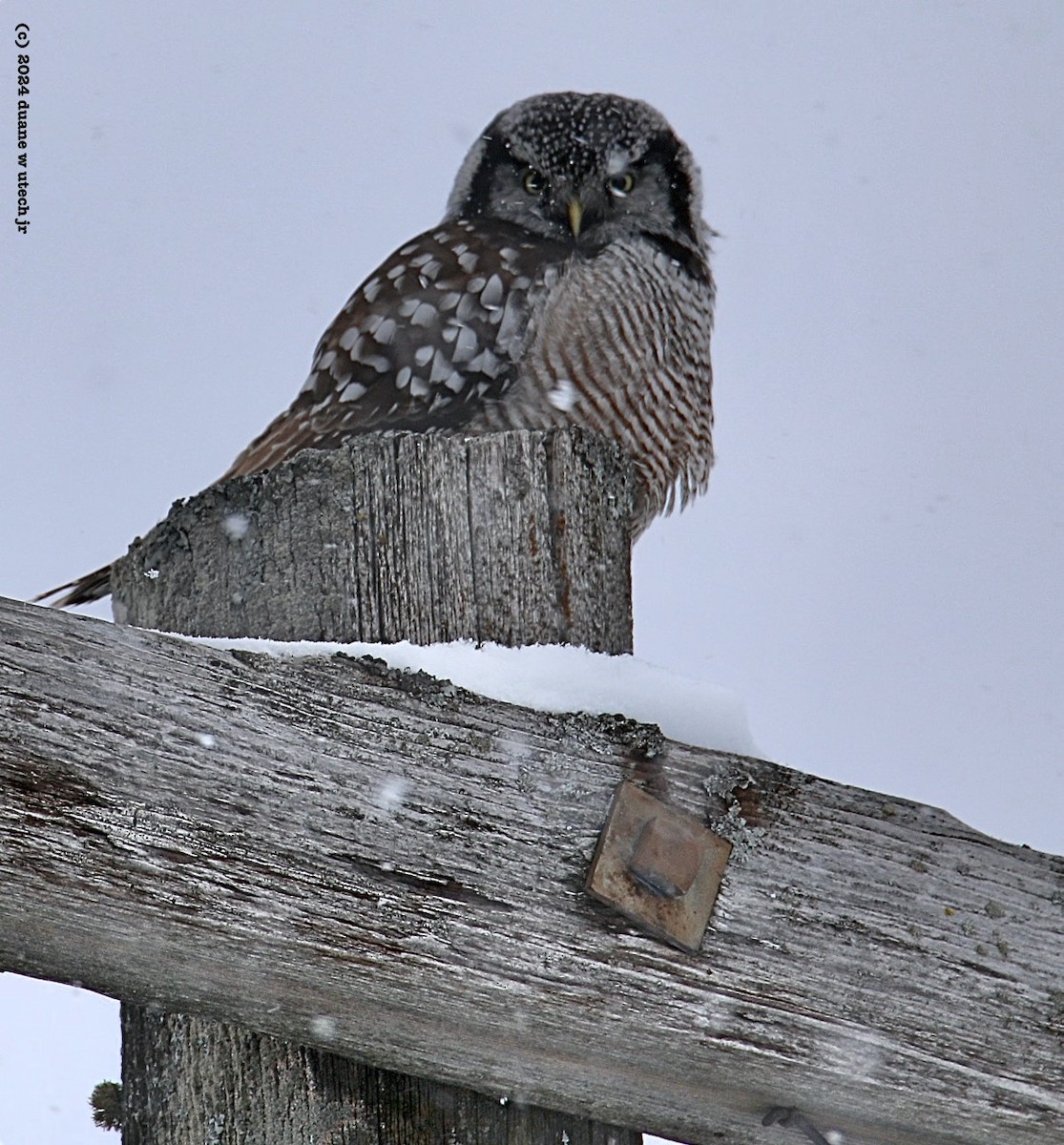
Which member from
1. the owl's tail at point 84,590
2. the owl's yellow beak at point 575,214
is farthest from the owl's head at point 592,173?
the owl's tail at point 84,590

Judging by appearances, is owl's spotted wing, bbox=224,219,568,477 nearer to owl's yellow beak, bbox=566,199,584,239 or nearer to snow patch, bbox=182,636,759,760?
owl's yellow beak, bbox=566,199,584,239

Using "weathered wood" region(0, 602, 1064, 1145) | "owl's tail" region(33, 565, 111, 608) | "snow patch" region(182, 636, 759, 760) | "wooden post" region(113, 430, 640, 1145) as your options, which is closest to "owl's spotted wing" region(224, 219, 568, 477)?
"owl's tail" region(33, 565, 111, 608)

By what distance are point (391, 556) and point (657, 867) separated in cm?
48

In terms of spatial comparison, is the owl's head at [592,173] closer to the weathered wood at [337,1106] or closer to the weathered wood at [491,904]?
the weathered wood at [491,904]

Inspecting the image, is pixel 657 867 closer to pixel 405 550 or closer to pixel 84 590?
pixel 405 550

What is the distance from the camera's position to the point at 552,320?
324 cm

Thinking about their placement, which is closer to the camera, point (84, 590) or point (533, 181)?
point (84, 590)

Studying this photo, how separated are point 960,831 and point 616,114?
2973 millimetres

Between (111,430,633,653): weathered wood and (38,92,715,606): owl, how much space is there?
1.37 metres

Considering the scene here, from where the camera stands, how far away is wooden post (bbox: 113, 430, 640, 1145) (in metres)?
1.46

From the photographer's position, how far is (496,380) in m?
3.15

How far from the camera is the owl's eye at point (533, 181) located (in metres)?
3.88

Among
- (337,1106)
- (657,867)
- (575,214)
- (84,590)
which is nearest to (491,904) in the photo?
(657,867)

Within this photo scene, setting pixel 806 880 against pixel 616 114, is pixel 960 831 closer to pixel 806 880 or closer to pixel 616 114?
pixel 806 880
